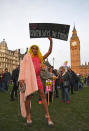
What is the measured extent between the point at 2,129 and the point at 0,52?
78.9m

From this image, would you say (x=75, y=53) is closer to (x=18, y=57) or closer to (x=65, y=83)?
(x=18, y=57)

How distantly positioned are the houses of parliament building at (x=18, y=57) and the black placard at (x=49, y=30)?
74.2 meters

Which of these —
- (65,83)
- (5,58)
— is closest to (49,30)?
(65,83)

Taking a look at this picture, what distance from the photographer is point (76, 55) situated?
11331cm

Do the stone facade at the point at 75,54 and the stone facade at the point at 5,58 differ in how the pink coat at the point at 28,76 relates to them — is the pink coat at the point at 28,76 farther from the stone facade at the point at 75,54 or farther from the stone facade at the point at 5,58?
the stone facade at the point at 75,54

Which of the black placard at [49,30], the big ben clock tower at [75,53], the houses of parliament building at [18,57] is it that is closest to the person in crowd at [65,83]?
the black placard at [49,30]

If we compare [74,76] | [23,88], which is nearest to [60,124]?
[23,88]

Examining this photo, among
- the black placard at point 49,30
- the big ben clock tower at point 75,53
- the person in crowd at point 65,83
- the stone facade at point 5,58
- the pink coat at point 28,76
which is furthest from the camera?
the big ben clock tower at point 75,53

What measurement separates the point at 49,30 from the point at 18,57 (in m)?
89.9

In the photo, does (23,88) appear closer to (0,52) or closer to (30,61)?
(30,61)

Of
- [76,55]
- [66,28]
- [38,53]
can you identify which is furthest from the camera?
[76,55]

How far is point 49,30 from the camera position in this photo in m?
5.33

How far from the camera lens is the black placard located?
5.29 metres

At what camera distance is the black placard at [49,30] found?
5285 millimetres
